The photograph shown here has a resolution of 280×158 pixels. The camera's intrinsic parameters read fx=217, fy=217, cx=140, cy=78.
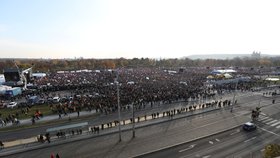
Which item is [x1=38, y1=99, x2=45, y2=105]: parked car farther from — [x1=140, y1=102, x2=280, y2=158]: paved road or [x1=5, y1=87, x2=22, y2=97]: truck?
[x1=140, y1=102, x2=280, y2=158]: paved road

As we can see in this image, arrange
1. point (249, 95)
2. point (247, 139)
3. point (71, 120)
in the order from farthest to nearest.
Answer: point (249, 95) < point (71, 120) < point (247, 139)

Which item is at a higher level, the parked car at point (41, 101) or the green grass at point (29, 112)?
the parked car at point (41, 101)

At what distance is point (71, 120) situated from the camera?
38.1 m

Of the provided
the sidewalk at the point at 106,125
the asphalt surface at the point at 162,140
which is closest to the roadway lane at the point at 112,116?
the sidewalk at the point at 106,125

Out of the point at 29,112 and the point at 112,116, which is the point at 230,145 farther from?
the point at 29,112

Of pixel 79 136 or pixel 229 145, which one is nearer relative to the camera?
pixel 229 145

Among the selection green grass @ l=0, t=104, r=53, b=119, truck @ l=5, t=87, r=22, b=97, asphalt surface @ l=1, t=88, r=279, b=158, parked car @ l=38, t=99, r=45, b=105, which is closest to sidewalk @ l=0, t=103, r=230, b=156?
asphalt surface @ l=1, t=88, r=279, b=158

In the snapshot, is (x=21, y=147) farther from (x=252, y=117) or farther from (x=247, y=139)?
(x=252, y=117)

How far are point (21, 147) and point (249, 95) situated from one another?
5928cm

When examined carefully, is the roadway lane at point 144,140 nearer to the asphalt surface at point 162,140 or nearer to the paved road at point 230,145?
the asphalt surface at point 162,140

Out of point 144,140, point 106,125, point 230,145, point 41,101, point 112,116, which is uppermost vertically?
point 41,101

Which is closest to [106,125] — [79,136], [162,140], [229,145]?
[79,136]

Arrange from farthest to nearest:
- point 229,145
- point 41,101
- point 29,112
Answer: point 41,101, point 29,112, point 229,145

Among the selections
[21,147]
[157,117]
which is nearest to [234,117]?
[157,117]
